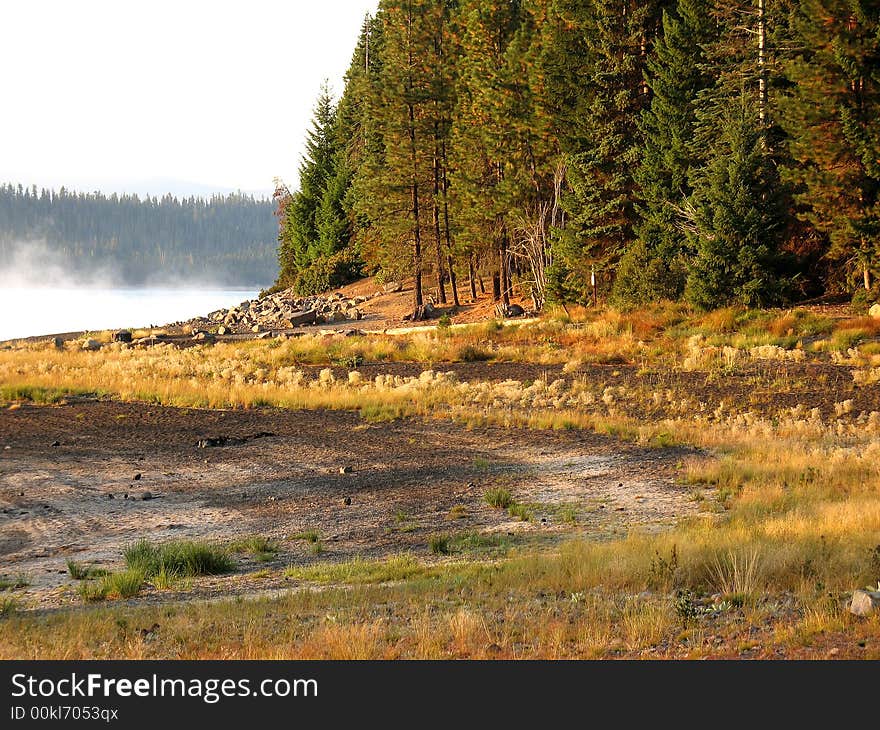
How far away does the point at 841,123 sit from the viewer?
29.7 meters

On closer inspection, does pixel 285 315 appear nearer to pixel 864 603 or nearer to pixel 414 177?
pixel 414 177

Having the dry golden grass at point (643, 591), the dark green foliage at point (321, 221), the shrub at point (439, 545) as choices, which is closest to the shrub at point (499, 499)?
the shrub at point (439, 545)

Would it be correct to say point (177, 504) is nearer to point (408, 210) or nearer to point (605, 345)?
point (605, 345)

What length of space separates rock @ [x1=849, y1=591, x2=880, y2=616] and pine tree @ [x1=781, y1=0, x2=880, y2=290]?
2422 centimetres

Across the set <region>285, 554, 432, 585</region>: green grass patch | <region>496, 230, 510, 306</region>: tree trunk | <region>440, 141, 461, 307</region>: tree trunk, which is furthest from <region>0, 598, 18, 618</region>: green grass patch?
<region>440, 141, 461, 307</region>: tree trunk

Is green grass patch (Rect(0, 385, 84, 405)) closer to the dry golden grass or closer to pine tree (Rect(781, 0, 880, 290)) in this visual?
the dry golden grass

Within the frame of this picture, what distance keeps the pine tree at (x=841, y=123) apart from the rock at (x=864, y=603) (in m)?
24.2

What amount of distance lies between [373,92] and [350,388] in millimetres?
30800

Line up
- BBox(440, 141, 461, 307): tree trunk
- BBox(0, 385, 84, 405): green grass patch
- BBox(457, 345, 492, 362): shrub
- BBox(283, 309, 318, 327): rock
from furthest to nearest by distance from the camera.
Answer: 1. BBox(283, 309, 318, 327): rock
2. BBox(440, 141, 461, 307): tree trunk
3. BBox(457, 345, 492, 362): shrub
4. BBox(0, 385, 84, 405): green grass patch

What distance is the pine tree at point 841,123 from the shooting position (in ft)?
94.5

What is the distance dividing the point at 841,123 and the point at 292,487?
2328 cm

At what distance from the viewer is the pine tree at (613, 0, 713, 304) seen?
1384 inches

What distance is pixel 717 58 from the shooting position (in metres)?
37.9

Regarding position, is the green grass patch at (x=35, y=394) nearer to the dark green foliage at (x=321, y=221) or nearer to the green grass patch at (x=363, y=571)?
the green grass patch at (x=363, y=571)
